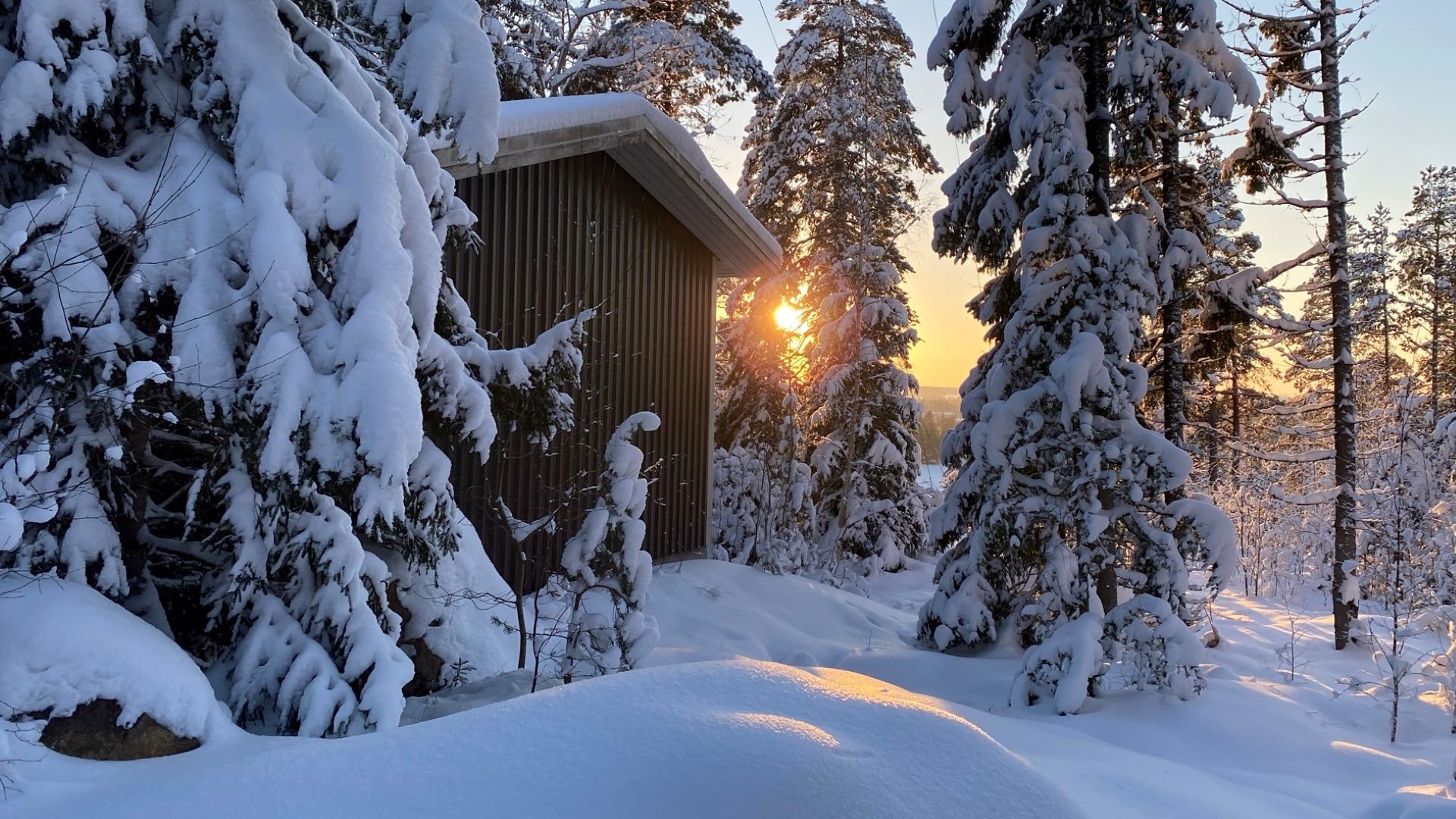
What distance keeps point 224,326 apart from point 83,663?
1.39m

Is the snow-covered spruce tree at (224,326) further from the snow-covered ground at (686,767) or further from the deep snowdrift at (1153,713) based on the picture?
the deep snowdrift at (1153,713)

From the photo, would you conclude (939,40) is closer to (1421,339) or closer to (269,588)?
(269,588)

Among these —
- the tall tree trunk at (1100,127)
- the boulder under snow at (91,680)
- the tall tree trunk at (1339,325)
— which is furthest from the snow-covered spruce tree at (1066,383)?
the boulder under snow at (91,680)

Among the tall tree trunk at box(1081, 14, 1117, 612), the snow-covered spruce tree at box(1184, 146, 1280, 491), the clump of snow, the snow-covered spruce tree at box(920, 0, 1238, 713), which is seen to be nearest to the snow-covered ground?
the clump of snow

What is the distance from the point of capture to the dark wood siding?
27.4 ft

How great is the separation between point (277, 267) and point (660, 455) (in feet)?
25.7

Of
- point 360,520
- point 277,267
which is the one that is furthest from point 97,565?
point 277,267

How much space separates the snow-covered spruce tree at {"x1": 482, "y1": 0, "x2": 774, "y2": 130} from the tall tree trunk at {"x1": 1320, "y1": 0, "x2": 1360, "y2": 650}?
38.0 feet

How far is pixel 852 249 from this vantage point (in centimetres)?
1617

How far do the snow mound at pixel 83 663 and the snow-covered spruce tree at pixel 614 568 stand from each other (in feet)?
7.81

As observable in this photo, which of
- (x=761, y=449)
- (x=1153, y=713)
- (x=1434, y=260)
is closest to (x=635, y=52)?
(x=761, y=449)

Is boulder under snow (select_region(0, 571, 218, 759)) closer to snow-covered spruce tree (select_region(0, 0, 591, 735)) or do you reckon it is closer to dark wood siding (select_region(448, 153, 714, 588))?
snow-covered spruce tree (select_region(0, 0, 591, 735))

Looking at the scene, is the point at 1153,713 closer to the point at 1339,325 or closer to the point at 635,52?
the point at 1339,325

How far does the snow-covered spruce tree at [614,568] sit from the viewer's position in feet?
17.4
